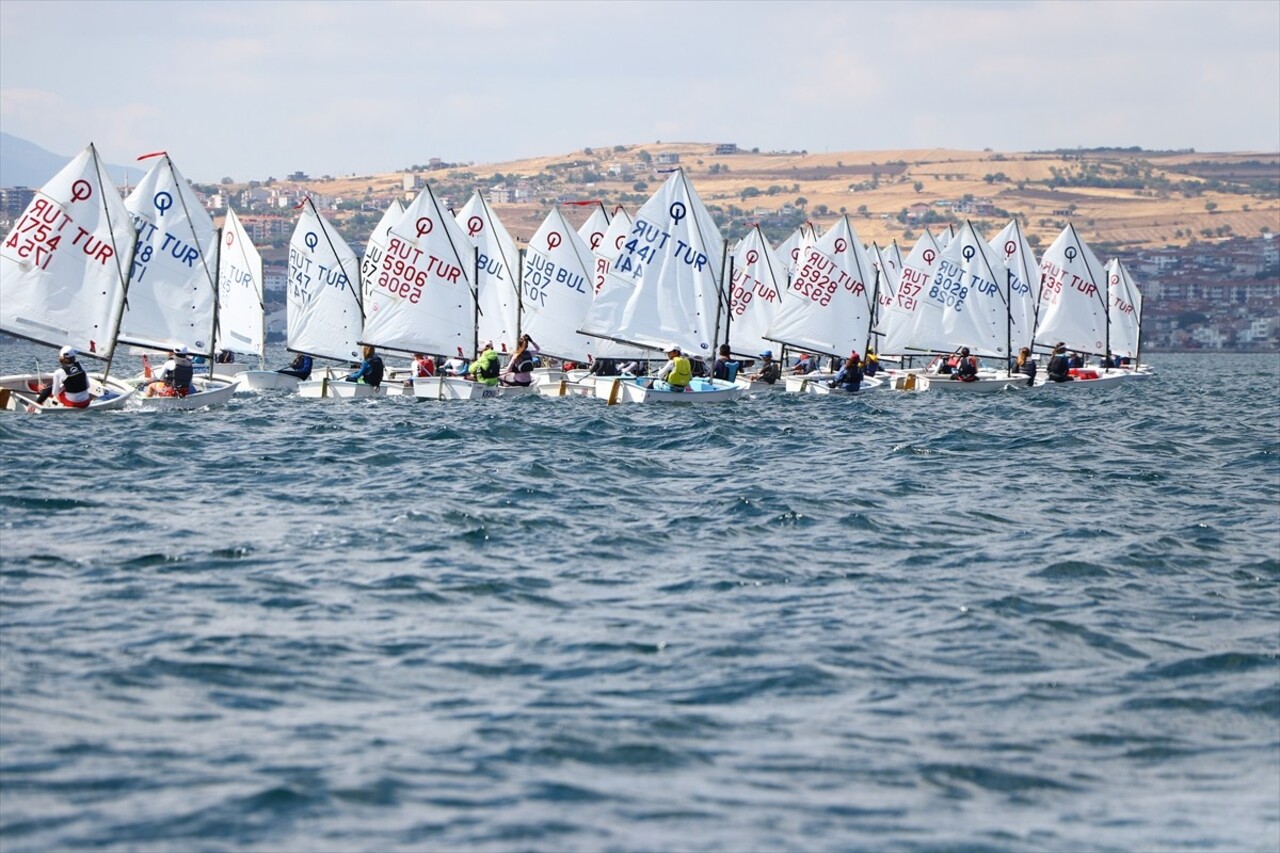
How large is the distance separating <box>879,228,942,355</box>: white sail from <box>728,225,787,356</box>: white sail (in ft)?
14.1

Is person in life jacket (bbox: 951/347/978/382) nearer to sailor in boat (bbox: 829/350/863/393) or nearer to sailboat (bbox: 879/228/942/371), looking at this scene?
sailboat (bbox: 879/228/942/371)

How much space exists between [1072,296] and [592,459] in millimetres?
42754

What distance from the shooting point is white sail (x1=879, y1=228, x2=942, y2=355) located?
5638cm

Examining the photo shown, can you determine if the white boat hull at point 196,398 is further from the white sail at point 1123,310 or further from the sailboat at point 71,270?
the white sail at point 1123,310

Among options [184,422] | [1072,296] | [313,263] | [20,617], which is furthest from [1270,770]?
[1072,296]

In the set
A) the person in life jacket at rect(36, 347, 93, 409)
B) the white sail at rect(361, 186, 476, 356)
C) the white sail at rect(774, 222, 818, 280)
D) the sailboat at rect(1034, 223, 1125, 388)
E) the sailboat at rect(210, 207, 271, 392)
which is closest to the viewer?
the person in life jacket at rect(36, 347, 93, 409)

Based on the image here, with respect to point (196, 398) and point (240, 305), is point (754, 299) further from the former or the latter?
point (196, 398)

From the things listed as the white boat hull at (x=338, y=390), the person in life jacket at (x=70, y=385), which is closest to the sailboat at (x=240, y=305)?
the white boat hull at (x=338, y=390)

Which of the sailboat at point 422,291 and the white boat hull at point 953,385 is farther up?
the sailboat at point 422,291

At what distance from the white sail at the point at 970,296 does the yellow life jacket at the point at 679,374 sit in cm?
1886

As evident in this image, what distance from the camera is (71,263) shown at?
34.7m

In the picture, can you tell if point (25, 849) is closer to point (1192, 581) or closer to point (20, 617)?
point (20, 617)

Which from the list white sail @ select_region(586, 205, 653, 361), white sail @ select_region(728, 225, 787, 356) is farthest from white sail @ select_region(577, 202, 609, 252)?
white sail @ select_region(728, 225, 787, 356)

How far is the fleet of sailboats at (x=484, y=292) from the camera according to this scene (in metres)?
35.0
